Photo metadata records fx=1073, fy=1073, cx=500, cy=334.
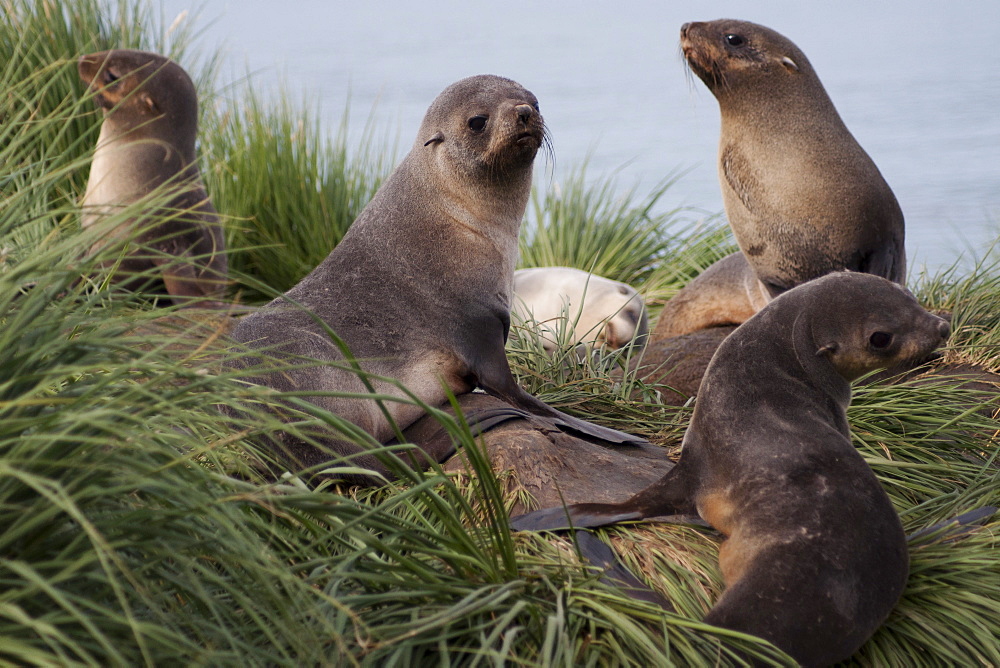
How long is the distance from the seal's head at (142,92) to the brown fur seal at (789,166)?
9.20 feet

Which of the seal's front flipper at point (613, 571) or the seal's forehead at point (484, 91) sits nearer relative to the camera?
the seal's front flipper at point (613, 571)

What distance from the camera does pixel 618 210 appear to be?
31.4 ft

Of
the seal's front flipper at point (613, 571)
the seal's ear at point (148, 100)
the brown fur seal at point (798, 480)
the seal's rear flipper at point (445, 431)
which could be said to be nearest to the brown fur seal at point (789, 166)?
the brown fur seal at point (798, 480)

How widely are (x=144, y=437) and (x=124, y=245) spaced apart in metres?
0.41

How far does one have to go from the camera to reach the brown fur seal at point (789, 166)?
4.99 metres

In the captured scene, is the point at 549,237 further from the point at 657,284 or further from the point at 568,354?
the point at 568,354

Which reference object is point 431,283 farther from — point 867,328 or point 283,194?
point 283,194

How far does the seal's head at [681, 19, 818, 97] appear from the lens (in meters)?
5.10

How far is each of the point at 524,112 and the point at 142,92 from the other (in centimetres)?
290

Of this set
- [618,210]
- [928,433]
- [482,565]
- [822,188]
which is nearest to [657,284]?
[618,210]

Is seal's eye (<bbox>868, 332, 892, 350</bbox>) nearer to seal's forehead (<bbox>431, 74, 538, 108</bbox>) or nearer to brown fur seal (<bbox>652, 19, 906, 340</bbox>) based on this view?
seal's forehead (<bbox>431, 74, 538, 108</bbox>)

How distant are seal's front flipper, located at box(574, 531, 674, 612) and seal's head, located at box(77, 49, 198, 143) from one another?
3953 mm

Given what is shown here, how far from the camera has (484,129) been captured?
4.06m

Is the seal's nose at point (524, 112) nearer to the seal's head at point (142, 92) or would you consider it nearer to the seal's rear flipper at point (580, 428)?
the seal's rear flipper at point (580, 428)
